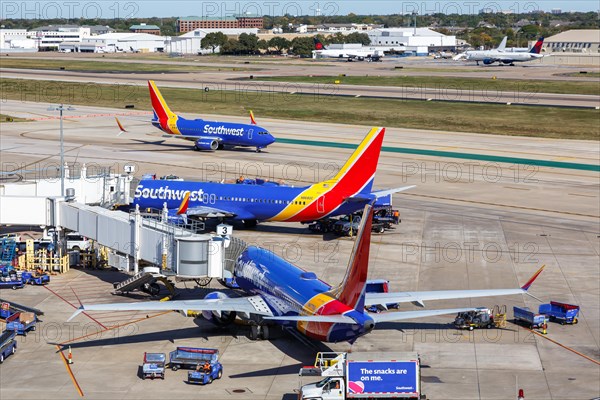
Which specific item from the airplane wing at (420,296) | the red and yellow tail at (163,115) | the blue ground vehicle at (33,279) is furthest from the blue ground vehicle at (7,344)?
the red and yellow tail at (163,115)

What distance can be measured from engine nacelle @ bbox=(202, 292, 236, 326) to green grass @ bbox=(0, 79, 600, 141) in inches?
3916

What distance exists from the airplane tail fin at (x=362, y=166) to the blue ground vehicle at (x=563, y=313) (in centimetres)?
2394

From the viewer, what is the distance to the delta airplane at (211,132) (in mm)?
123000

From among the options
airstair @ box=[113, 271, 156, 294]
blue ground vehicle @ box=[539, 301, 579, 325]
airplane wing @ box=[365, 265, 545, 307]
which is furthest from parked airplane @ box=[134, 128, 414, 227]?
airplane wing @ box=[365, 265, 545, 307]

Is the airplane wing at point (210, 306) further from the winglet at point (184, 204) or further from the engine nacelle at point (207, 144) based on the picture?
the engine nacelle at point (207, 144)

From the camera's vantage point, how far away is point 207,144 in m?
124

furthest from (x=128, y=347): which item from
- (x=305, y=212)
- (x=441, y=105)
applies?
(x=441, y=105)

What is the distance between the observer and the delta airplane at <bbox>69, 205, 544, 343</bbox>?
43750 mm

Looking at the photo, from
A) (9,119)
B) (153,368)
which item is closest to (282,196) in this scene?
(153,368)

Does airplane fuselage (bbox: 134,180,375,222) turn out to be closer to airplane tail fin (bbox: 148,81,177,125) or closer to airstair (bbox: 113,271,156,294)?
airstair (bbox: 113,271,156,294)

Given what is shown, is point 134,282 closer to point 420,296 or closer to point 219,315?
point 219,315

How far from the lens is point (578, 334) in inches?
2074

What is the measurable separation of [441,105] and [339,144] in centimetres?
4983

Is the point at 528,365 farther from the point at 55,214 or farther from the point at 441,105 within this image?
the point at 441,105
